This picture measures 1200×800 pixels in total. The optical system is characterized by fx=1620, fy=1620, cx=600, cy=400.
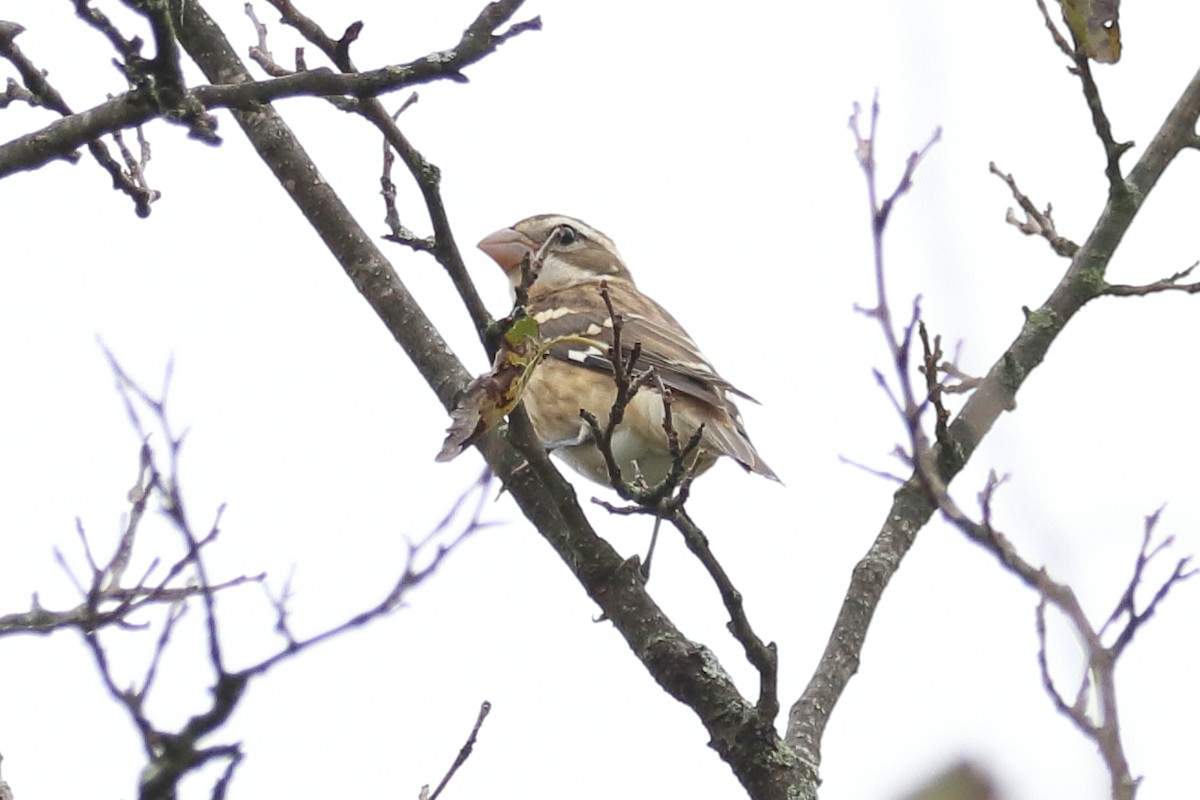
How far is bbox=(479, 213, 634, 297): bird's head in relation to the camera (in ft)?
26.7

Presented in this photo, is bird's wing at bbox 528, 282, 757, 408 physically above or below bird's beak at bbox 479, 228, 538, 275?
below

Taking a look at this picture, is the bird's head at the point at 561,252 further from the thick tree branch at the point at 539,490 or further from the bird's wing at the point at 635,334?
the thick tree branch at the point at 539,490

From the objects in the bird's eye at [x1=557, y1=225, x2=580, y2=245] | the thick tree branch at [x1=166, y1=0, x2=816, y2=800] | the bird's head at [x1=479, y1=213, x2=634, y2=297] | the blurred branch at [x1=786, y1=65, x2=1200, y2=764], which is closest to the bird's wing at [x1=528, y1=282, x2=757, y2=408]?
the bird's head at [x1=479, y1=213, x2=634, y2=297]

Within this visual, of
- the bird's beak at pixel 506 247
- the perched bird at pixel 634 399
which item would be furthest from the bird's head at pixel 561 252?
the perched bird at pixel 634 399

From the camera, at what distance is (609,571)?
455 cm

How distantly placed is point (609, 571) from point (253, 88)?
77.4 inches

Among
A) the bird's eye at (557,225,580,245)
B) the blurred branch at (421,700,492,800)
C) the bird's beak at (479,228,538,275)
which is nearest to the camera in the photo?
the blurred branch at (421,700,492,800)

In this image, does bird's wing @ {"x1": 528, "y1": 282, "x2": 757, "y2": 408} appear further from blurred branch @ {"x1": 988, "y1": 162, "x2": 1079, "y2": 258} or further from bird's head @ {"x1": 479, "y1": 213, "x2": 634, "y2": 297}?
blurred branch @ {"x1": 988, "y1": 162, "x2": 1079, "y2": 258}

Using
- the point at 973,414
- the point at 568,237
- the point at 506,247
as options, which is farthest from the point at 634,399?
the point at 568,237

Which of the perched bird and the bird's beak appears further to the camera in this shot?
the bird's beak

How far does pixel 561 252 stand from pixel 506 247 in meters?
0.71

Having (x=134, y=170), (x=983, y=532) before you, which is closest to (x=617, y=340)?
(x=983, y=532)

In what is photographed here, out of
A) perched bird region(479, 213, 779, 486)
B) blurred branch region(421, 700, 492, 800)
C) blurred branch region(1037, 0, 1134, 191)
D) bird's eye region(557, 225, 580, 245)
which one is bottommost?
blurred branch region(421, 700, 492, 800)

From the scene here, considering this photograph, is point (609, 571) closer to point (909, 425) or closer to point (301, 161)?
point (909, 425)
